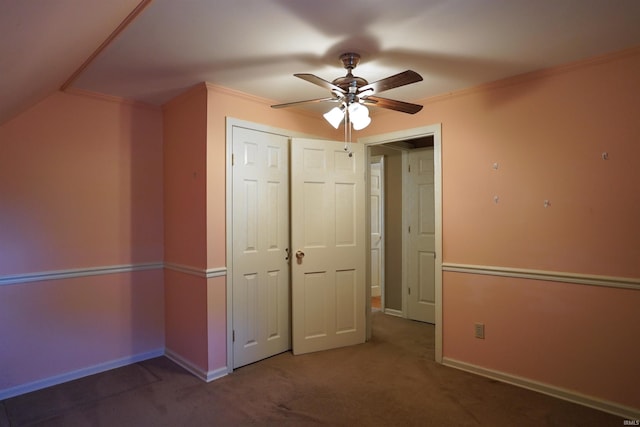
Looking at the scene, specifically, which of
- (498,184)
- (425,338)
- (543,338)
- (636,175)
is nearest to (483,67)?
(498,184)

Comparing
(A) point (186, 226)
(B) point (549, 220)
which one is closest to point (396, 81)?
(B) point (549, 220)

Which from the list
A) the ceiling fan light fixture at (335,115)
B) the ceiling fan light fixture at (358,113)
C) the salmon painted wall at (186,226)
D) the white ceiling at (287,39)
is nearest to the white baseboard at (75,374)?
the salmon painted wall at (186,226)

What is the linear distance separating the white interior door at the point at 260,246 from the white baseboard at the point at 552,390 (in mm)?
1558

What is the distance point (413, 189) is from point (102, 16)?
3.57 m

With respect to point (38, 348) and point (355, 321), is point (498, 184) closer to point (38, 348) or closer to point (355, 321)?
point (355, 321)

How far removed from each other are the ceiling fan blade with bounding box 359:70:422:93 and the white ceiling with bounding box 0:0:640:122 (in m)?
0.25

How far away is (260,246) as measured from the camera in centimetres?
312

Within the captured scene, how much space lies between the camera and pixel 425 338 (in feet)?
12.1

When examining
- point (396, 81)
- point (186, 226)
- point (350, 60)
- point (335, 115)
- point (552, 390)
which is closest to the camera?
point (396, 81)

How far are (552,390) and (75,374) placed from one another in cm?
358

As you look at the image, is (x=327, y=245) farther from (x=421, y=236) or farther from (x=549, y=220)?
(x=549, y=220)

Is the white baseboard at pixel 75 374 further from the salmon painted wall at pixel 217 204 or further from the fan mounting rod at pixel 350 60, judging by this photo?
the fan mounting rod at pixel 350 60

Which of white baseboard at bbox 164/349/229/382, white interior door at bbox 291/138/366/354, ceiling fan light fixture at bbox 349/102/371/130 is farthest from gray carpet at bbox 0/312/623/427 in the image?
ceiling fan light fixture at bbox 349/102/371/130

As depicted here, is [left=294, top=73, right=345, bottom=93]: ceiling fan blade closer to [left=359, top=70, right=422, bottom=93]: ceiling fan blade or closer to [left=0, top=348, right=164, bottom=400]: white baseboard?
[left=359, top=70, right=422, bottom=93]: ceiling fan blade
